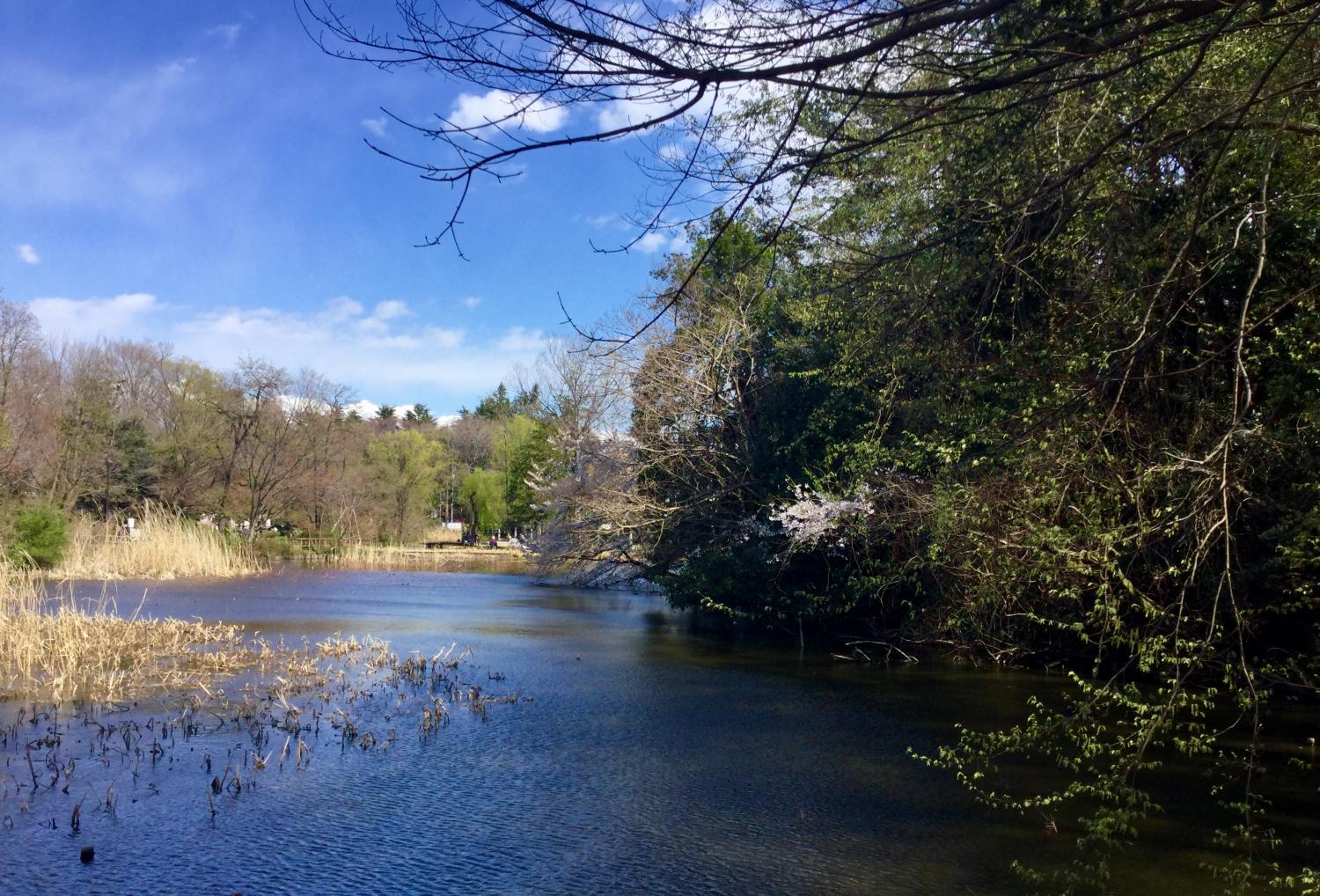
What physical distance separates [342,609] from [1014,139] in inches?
691

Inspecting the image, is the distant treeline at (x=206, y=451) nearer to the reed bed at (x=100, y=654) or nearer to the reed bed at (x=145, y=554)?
the reed bed at (x=145, y=554)

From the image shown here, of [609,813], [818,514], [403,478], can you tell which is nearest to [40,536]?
[818,514]

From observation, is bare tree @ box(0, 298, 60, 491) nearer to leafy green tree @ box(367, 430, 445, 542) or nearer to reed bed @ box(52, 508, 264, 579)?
reed bed @ box(52, 508, 264, 579)

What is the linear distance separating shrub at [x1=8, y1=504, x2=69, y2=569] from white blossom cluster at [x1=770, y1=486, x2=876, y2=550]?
17442 millimetres

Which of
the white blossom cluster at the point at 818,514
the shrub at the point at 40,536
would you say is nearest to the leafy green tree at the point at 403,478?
the shrub at the point at 40,536

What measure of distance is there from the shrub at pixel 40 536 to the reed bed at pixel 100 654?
942cm

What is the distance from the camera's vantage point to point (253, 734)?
27.7ft

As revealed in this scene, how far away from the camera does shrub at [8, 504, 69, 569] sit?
2214 cm

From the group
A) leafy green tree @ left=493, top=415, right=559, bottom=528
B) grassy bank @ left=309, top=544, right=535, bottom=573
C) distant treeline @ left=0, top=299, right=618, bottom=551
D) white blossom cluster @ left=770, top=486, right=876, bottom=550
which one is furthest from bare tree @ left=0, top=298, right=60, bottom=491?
white blossom cluster @ left=770, top=486, right=876, bottom=550

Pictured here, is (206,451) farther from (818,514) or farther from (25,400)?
(818,514)

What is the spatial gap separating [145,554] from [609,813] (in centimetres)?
2266

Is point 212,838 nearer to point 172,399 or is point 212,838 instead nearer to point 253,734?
point 253,734

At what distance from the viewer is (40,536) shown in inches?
883

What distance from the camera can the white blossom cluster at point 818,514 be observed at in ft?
44.9
